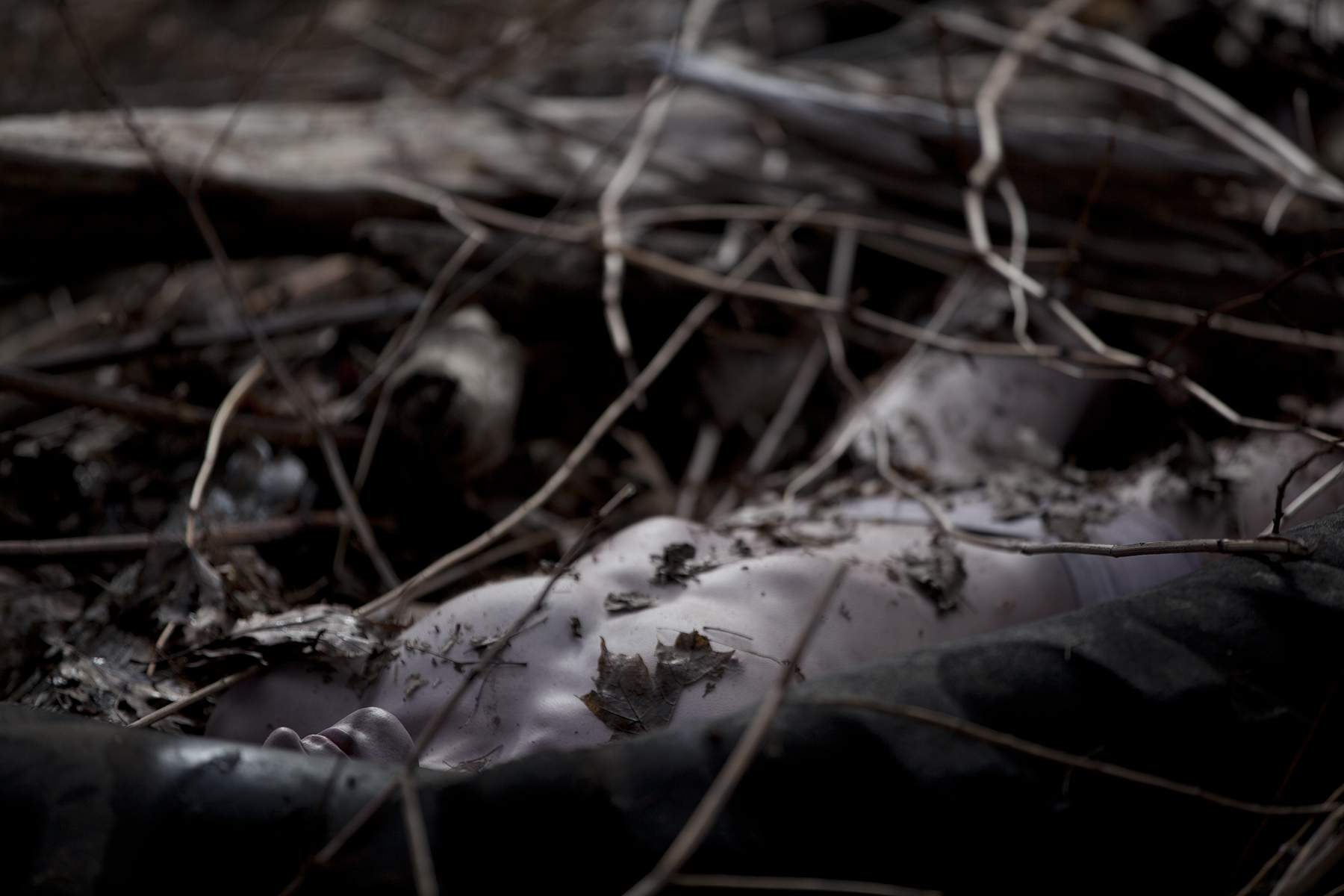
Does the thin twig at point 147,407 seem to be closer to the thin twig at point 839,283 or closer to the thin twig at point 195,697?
the thin twig at point 195,697

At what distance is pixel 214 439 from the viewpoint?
128 centimetres

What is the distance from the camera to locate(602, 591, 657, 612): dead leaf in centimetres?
96

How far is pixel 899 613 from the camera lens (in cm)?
100

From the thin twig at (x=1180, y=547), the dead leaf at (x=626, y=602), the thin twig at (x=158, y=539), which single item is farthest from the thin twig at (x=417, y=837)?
the thin twig at (x=158, y=539)

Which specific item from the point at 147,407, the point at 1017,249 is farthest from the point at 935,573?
the point at 147,407

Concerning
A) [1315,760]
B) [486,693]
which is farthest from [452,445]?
[1315,760]

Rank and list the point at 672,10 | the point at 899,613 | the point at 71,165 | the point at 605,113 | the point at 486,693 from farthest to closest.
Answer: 1. the point at 672,10
2. the point at 605,113
3. the point at 71,165
4. the point at 899,613
5. the point at 486,693

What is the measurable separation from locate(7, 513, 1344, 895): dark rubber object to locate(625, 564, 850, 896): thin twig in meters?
0.01

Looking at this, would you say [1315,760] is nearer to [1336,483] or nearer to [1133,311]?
[1336,483]

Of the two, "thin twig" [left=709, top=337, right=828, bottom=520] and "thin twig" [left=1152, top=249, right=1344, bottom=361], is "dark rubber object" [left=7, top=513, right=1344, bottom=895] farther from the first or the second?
"thin twig" [left=709, top=337, right=828, bottom=520]

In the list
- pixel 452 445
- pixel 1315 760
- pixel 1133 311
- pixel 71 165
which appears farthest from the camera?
pixel 1133 311

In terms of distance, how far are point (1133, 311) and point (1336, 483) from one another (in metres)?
0.61

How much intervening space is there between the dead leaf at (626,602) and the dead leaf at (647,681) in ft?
0.23

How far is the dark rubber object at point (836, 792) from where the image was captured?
60 centimetres
